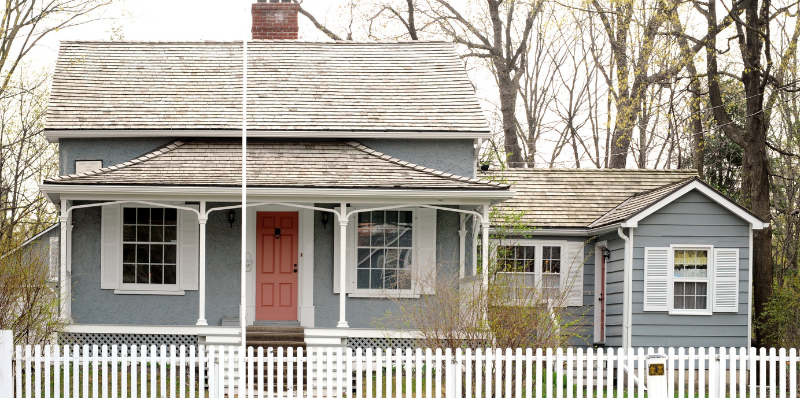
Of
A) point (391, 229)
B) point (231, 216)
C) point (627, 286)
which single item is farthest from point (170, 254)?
point (627, 286)

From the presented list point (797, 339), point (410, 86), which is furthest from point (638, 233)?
point (410, 86)

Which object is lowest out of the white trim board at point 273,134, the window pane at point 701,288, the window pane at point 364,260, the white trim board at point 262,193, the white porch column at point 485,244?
the window pane at point 701,288

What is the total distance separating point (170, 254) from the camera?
14922 millimetres

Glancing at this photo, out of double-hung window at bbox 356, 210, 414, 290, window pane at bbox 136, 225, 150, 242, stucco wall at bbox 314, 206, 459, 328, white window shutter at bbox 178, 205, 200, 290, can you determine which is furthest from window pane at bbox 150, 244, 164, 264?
double-hung window at bbox 356, 210, 414, 290

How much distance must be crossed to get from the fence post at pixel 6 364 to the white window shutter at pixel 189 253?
489cm

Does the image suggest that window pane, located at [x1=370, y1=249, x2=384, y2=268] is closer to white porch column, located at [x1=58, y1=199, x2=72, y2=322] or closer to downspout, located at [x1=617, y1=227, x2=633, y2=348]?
downspout, located at [x1=617, y1=227, x2=633, y2=348]

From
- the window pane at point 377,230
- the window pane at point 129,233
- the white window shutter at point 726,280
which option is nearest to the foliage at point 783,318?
the white window shutter at point 726,280

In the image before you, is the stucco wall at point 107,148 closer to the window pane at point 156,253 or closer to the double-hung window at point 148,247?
the double-hung window at point 148,247

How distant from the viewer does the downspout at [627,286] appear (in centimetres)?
1483

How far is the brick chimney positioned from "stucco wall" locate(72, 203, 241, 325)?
18.6 ft

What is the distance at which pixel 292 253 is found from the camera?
1509 cm

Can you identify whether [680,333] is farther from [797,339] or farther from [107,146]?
[107,146]

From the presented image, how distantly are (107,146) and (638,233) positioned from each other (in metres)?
10.1

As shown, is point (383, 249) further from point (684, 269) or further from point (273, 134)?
point (684, 269)
